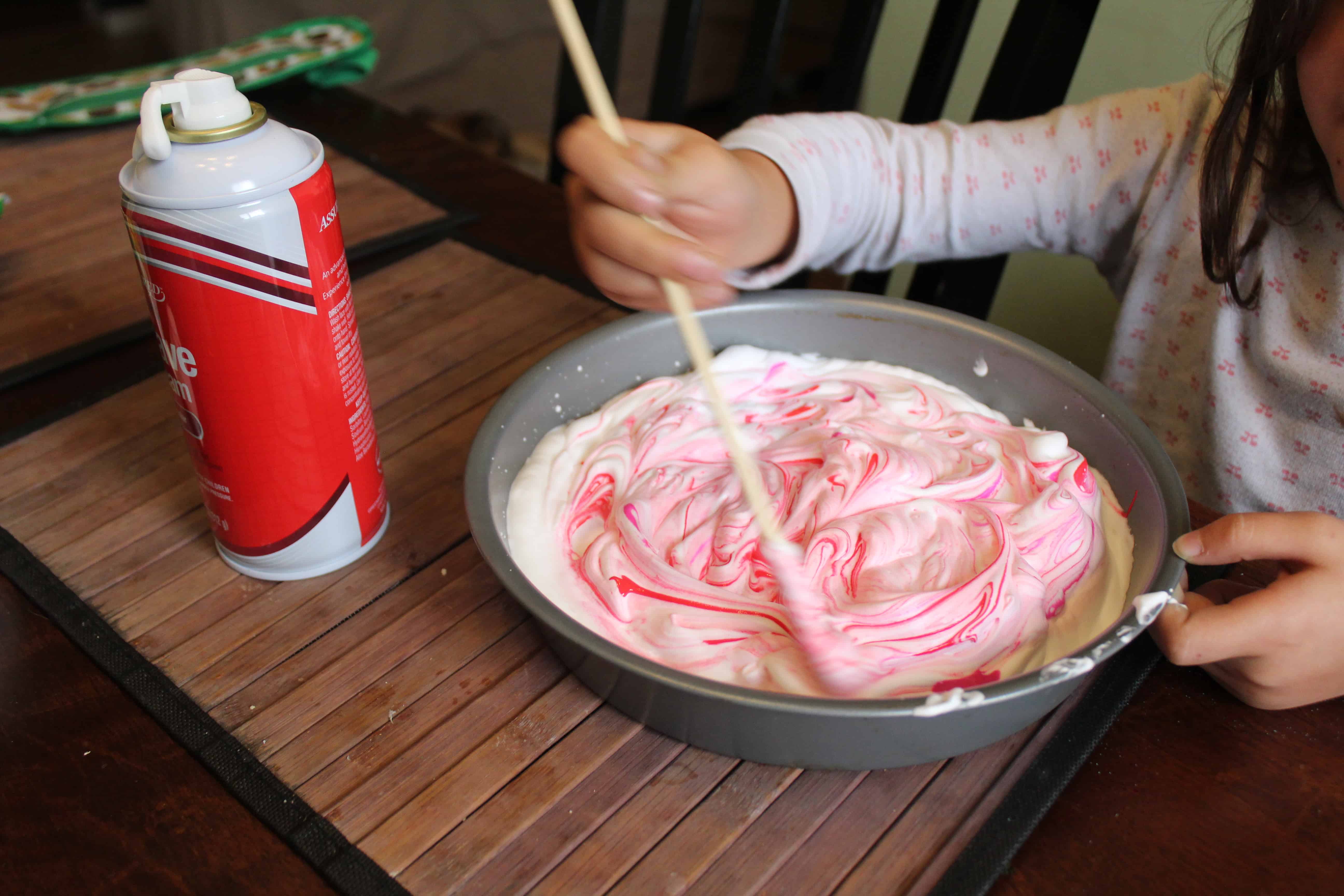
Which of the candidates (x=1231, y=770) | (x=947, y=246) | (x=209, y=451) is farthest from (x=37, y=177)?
(x=1231, y=770)

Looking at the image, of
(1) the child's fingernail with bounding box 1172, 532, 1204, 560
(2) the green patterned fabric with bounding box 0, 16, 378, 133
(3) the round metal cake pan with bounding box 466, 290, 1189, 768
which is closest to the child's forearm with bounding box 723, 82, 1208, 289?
(3) the round metal cake pan with bounding box 466, 290, 1189, 768

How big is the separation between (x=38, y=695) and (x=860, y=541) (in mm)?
593

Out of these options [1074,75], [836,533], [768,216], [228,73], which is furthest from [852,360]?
[228,73]

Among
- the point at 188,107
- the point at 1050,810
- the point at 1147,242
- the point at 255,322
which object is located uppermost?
the point at 188,107

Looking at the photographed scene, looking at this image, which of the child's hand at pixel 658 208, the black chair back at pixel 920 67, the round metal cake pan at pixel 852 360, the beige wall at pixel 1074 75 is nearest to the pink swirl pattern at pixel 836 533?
the round metal cake pan at pixel 852 360

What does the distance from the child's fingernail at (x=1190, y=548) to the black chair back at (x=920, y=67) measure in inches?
27.6

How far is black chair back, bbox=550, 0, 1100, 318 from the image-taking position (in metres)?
1.17

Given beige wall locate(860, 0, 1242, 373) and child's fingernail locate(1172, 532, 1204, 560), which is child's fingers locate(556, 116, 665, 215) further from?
beige wall locate(860, 0, 1242, 373)

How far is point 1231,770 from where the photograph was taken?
63 cm

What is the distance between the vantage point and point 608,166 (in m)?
0.67

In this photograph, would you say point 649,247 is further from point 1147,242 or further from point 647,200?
point 1147,242

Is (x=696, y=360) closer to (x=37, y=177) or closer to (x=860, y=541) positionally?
(x=860, y=541)

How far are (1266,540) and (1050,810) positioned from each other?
0.77 feet

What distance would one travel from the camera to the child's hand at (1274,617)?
614 mm
